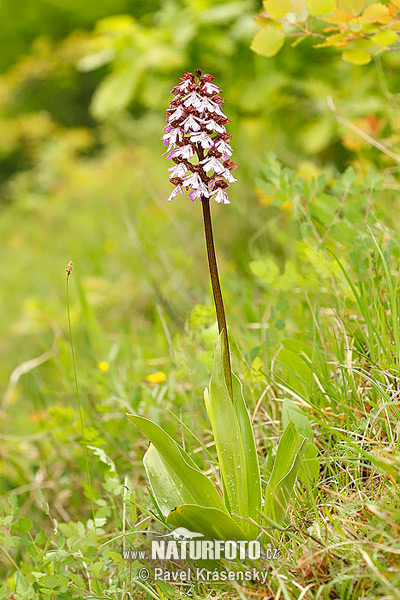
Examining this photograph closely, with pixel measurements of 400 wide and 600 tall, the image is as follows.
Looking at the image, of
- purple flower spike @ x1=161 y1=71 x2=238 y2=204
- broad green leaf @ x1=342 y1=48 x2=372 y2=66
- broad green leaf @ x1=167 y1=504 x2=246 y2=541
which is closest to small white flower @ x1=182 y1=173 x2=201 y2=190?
purple flower spike @ x1=161 y1=71 x2=238 y2=204

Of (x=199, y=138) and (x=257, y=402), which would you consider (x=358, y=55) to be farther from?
(x=257, y=402)

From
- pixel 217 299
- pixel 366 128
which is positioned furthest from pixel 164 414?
pixel 366 128

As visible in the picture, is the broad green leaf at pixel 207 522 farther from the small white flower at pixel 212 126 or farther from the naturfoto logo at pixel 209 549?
the small white flower at pixel 212 126

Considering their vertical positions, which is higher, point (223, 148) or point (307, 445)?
point (223, 148)

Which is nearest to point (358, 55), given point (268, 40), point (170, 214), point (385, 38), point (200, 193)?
point (385, 38)

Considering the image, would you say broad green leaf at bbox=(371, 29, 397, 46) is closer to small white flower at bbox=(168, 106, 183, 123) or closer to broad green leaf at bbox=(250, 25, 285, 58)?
broad green leaf at bbox=(250, 25, 285, 58)

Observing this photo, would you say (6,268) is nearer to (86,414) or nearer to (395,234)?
(86,414)
